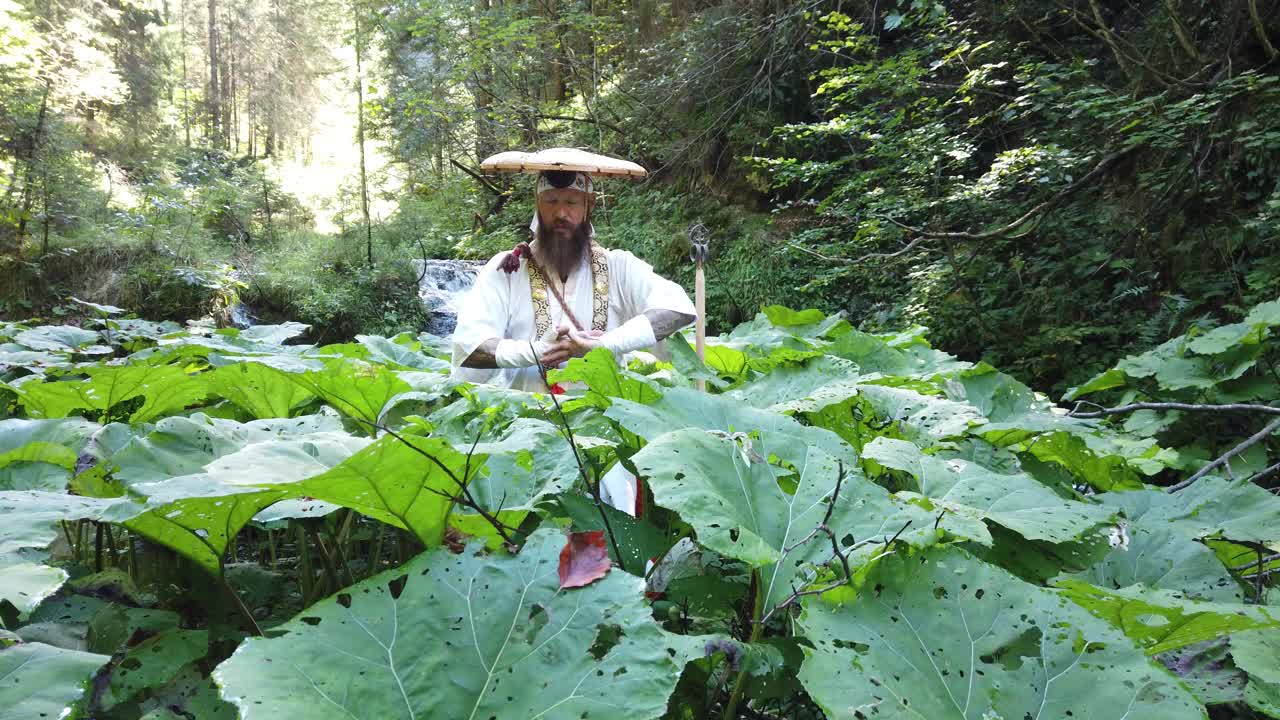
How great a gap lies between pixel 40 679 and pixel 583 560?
18.4 inches

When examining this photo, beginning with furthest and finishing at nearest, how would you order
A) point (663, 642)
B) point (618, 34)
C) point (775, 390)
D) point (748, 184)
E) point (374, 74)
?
1. point (374, 74)
2. point (618, 34)
3. point (748, 184)
4. point (775, 390)
5. point (663, 642)

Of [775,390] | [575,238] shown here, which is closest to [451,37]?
[575,238]

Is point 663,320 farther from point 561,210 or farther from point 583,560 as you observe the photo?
point 583,560

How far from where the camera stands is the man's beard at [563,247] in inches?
122

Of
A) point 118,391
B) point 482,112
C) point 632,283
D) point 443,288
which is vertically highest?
point 482,112

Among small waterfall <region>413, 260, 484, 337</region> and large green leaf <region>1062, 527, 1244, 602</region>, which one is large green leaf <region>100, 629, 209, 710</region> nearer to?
large green leaf <region>1062, 527, 1244, 602</region>

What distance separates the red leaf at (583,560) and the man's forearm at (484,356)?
2.02m

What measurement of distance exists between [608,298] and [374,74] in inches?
659

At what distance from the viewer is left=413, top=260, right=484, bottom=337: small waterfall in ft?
37.8

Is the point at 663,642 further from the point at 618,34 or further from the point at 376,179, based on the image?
the point at 376,179

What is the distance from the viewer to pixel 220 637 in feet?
2.60

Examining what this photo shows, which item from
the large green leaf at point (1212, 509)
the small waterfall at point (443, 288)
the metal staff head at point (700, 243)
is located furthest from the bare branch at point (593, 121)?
the large green leaf at point (1212, 509)

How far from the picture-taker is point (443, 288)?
12.5 metres

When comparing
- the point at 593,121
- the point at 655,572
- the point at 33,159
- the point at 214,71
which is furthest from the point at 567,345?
the point at 214,71
